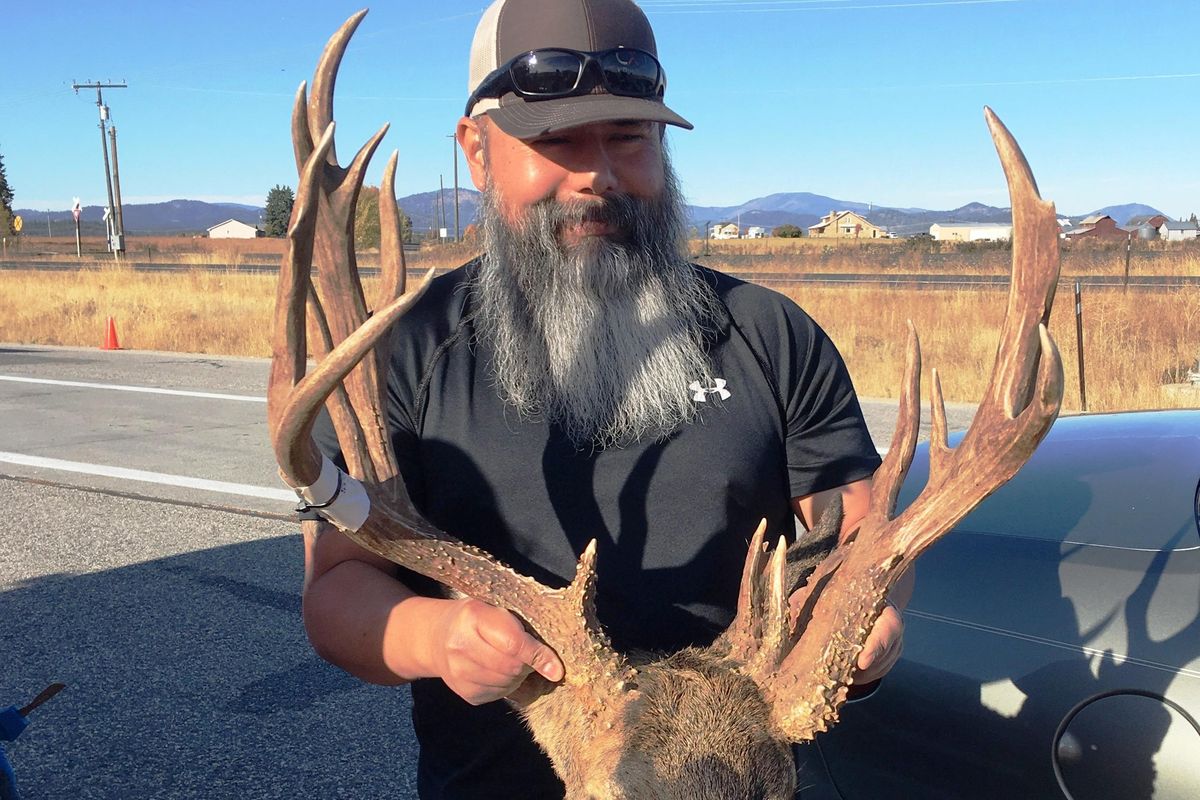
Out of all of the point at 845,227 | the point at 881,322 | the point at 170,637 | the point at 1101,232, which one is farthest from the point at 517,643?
the point at 845,227

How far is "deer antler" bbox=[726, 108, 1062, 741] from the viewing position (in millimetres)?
1849

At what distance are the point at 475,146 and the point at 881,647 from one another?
1.57m

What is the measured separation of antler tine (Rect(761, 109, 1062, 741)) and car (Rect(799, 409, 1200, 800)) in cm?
84

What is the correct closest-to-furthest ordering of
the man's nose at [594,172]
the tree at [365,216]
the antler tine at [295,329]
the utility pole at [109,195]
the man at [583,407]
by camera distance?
1. the antler tine at [295,329]
2. the man at [583,407]
3. the man's nose at [594,172]
4. the tree at [365,216]
5. the utility pole at [109,195]

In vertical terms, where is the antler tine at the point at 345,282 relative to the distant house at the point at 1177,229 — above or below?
above

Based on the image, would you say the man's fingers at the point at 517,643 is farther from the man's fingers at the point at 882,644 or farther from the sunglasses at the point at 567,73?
the sunglasses at the point at 567,73

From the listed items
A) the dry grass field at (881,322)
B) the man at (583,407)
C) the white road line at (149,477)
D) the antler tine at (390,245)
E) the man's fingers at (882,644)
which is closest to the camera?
the man's fingers at (882,644)

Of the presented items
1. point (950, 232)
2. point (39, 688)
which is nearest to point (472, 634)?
point (39, 688)

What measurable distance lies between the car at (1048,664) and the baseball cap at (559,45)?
155cm

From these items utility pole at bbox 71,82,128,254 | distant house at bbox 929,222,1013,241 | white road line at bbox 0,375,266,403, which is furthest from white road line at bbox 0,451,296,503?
distant house at bbox 929,222,1013,241

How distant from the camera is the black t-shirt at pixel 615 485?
2.36m

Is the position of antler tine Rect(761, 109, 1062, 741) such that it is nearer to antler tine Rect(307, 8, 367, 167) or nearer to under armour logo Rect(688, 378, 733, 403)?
under armour logo Rect(688, 378, 733, 403)

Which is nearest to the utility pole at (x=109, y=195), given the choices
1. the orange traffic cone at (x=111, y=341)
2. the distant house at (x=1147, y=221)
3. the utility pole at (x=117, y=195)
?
the utility pole at (x=117, y=195)

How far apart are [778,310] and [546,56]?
802 millimetres
